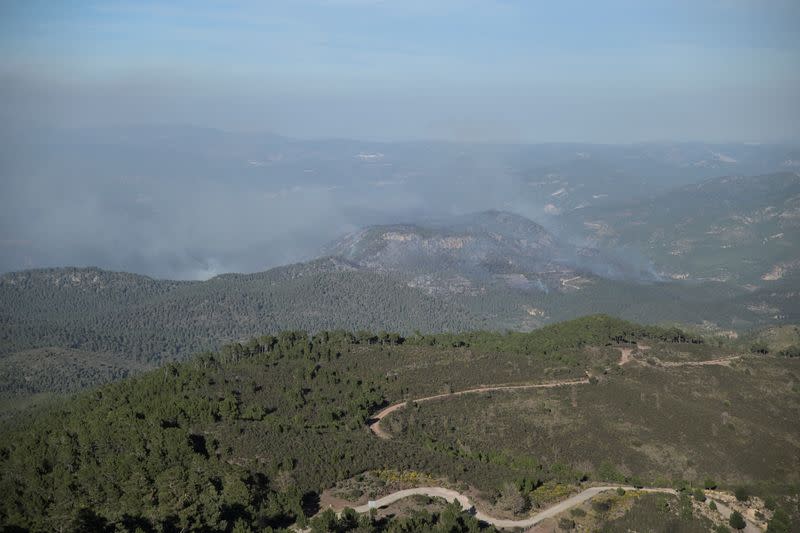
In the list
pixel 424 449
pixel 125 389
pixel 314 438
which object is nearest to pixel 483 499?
pixel 424 449

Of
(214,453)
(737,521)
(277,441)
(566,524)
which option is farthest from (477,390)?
(737,521)

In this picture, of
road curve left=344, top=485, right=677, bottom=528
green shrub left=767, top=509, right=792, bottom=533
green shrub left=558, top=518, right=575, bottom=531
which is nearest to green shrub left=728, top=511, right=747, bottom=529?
green shrub left=767, top=509, right=792, bottom=533

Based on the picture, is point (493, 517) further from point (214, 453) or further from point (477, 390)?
point (477, 390)

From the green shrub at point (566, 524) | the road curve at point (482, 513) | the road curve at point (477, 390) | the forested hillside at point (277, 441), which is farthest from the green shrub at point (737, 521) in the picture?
the road curve at point (477, 390)

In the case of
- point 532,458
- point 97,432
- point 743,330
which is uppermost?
point 97,432

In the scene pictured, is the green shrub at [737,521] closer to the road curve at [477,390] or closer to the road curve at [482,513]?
the road curve at [482,513]

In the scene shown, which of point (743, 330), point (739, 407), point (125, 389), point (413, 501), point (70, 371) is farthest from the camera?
point (743, 330)

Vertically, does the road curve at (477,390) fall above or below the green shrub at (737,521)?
below

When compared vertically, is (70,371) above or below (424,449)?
below

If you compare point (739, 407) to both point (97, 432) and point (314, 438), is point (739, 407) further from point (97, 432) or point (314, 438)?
point (97, 432)
